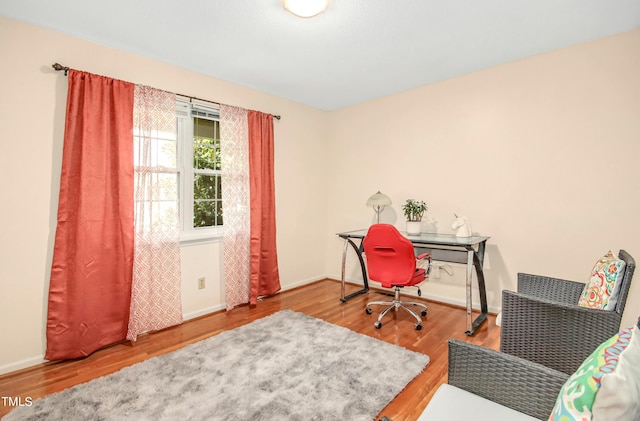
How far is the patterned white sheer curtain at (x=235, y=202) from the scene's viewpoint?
10.6ft

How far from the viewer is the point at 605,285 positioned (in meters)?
1.51

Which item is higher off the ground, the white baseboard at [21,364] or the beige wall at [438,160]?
the beige wall at [438,160]

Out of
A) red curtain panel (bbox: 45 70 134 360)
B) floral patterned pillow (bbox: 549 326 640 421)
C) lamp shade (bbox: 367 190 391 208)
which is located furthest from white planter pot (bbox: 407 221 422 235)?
red curtain panel (bbox: 45 70 134 360)

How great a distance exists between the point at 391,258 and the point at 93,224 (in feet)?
8.03

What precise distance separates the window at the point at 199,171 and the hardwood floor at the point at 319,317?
0.91 metres

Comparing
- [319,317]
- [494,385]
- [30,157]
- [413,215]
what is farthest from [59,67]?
[413,215]

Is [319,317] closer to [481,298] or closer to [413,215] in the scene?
[413,215]

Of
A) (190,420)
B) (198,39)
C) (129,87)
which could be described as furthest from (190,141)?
(190,420)

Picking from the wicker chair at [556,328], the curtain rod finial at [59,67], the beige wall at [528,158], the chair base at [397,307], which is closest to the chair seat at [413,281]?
the chair base at [397,307]

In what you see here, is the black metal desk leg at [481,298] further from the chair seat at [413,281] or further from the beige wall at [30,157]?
the beige wall at [30,157]

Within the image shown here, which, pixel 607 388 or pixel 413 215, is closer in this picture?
pixel 607 388

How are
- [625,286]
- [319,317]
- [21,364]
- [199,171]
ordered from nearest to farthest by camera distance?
[625,286] → [21,364] → [319,317] → [199,171]

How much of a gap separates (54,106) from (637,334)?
3351 mm

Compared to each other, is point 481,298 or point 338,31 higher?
point 338,31
